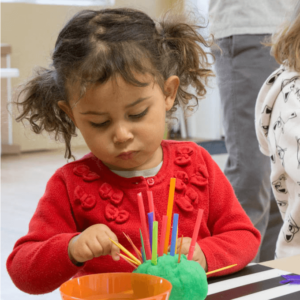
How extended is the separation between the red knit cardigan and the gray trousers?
0.77m

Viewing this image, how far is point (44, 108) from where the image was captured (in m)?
0.89

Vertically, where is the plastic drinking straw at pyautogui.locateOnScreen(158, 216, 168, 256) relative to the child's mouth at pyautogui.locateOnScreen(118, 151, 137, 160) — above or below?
below

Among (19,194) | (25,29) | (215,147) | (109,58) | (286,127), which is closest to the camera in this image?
(109,58)

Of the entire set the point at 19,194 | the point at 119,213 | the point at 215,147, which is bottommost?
the point at 215,147

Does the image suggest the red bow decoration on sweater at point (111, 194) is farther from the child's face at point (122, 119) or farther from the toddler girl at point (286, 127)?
the toddler girl at point (286, 127)

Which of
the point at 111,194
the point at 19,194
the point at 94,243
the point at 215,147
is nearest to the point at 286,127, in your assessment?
the point at 111,194

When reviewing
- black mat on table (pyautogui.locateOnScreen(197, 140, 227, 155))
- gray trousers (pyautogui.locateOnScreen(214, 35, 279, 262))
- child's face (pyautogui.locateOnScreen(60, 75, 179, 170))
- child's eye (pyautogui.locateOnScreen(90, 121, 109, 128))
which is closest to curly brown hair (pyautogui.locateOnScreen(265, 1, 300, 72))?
gray trousers (pyautogui.locateOnScreen(214, 35, 279, 262))

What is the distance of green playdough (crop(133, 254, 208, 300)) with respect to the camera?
506mm

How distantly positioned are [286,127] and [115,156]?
537mm

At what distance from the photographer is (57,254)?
0.71 metres

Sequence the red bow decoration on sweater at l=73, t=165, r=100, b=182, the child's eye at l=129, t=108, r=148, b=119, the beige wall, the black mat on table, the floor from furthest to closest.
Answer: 1. the black mat on table
2. the beige wall
3. the floor
4. the red bow decoration on sweater at l=73, t=165, r=100, b=182
5. the child's eye at l=129, t=108, r=148, b=119

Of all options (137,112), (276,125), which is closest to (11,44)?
(276,125)

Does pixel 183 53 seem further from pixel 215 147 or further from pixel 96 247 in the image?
pixel 215 147

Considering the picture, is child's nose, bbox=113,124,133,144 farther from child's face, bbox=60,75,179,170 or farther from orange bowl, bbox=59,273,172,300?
orange bowl, bbox=59,273,172,300
